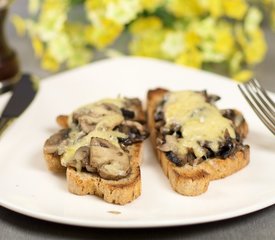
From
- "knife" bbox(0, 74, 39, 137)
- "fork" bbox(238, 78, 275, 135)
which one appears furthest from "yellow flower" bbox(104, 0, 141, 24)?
"fork" bbox(238, 78, 275, 135)

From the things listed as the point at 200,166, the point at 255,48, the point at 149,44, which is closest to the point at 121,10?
the point at 149,44

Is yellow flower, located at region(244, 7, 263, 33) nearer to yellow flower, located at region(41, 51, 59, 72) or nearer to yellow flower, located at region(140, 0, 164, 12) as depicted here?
yellow flower, located at region(140, 0, 164, 12)

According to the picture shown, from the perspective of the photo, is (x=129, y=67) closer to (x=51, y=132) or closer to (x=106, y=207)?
(x=51, y=132)

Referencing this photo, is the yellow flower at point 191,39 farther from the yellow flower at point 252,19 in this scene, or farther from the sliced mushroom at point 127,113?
the sliced mushroom at point 127,113

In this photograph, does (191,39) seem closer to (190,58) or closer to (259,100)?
(190,58)

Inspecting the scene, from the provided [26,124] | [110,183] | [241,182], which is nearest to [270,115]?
[241,182]
